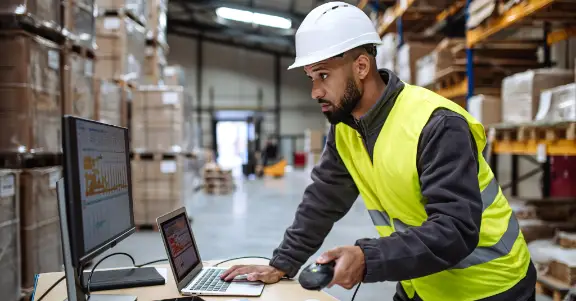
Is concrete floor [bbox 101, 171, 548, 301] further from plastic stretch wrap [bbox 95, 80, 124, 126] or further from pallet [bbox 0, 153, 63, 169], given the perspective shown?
plastic stretch wrap [bbox 95, 80, 124, 126]

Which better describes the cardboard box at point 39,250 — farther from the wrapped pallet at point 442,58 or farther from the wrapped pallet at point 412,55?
the wrapped pallet at point 412,55

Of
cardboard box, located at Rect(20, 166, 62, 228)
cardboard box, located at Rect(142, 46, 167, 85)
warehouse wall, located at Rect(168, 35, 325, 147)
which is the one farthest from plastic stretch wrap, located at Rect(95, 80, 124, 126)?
warehouse wall, located at Rect(168, 35, 325, 147)

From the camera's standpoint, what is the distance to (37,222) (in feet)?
12.3

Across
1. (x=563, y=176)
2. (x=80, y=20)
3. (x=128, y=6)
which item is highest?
(x=128, y=6)

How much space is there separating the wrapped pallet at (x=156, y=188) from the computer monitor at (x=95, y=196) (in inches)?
210

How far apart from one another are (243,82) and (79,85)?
22292mm

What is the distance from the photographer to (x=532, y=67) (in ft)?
21.2

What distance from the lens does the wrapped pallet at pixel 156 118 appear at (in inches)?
287

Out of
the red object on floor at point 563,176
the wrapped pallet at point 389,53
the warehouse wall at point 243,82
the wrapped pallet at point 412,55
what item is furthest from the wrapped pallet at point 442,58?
the warehouse wall at point 243,82

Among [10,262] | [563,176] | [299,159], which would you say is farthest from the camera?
[299,159]

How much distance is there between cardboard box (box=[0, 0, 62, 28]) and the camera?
11.5 feet

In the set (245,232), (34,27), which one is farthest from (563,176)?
(34,27)

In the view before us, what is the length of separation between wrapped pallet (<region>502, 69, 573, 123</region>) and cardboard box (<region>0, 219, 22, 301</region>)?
4574 mm

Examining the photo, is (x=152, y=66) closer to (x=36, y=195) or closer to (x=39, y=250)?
(x=36, y=195)
